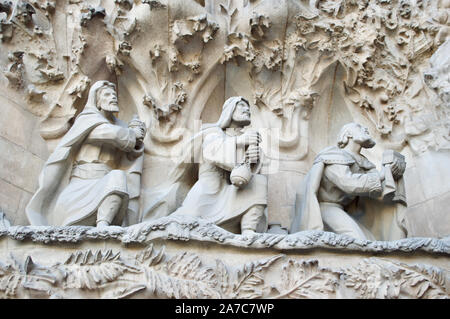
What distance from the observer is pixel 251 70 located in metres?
7.55

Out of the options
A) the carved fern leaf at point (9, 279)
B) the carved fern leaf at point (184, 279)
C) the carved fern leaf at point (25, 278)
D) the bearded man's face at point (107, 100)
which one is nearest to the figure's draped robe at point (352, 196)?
the carved fern leaf at point (184, 279)

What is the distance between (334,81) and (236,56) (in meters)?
1.10

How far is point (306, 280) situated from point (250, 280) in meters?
0.43

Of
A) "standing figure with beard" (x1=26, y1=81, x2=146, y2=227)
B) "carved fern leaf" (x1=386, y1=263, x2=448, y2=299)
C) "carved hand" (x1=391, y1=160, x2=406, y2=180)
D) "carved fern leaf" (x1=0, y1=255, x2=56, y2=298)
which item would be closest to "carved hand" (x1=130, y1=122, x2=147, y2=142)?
"standing figure with beard" (x1=26, y1=81, x2=146, y2=227)

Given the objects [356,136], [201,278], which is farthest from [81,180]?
[356,136]

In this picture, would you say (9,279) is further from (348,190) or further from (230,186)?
(348,190)

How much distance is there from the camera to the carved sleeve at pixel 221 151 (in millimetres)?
6223

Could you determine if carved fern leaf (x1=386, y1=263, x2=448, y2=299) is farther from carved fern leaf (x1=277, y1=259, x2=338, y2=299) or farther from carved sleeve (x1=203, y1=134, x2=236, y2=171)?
carved sleeve (x1=203, y1=134, x2=236, y2=171)

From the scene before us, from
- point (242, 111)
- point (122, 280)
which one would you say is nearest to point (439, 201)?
point (242, 111)

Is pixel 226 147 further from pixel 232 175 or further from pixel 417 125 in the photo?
pixel 417 125

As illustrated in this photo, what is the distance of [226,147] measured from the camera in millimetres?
6277

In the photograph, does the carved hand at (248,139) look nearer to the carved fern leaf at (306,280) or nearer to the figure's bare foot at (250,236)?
the figure's bare foot at (250,236)

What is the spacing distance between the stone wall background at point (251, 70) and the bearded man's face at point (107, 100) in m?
0.43
